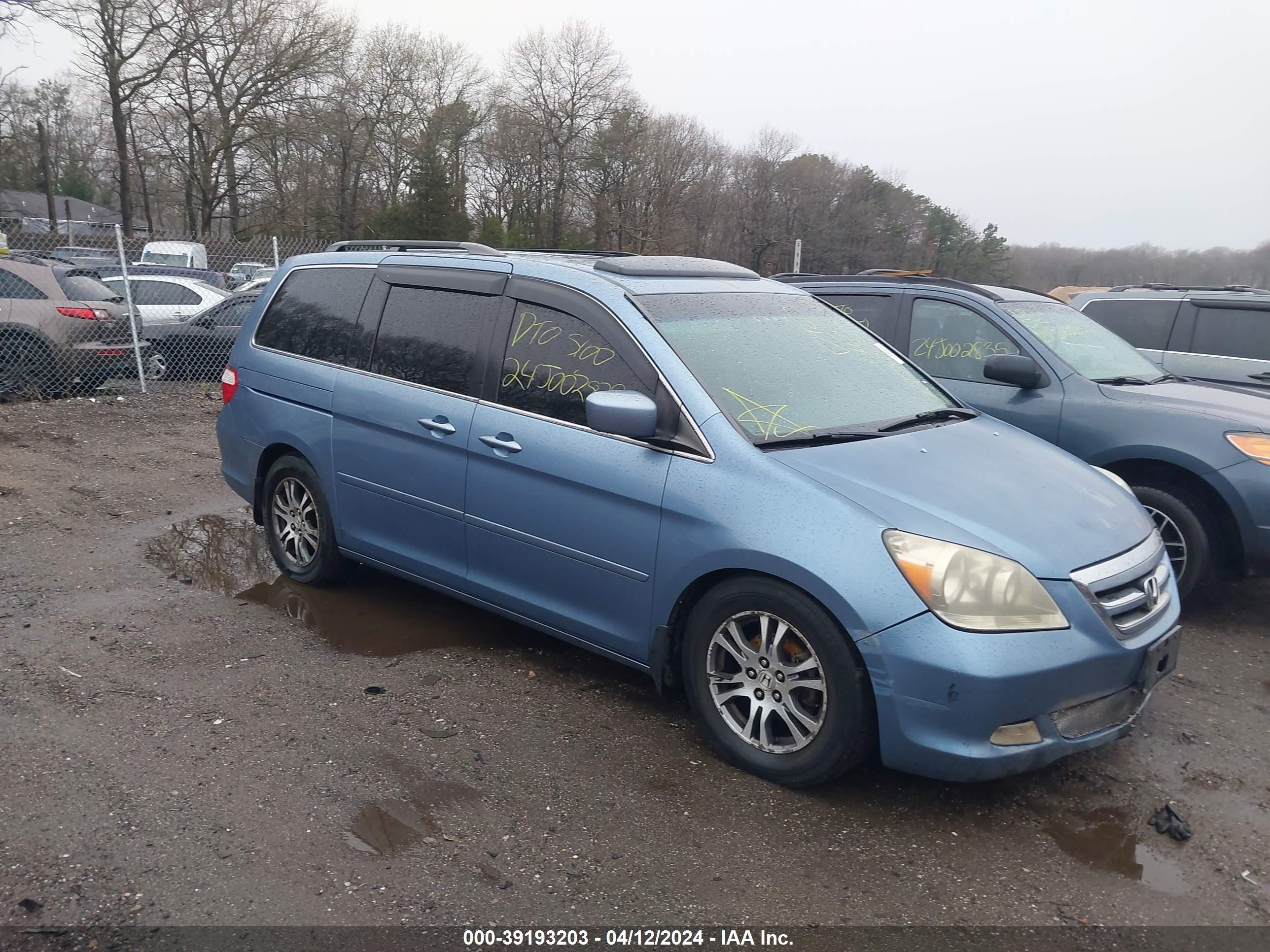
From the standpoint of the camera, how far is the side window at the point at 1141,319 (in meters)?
8.30

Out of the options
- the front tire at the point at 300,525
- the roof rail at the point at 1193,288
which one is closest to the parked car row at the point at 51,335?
the front tire at the point at 300,525

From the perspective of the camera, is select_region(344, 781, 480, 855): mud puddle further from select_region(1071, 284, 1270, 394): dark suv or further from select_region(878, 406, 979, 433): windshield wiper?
select_region(1071, 284, 1270, 394): dark suv

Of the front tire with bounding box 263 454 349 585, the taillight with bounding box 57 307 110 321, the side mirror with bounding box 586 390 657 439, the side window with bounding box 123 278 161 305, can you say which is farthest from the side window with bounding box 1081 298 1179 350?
the side window with bounding box 123 278 161 305

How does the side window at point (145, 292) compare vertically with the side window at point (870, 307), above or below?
below

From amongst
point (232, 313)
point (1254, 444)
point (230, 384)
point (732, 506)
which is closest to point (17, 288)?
point (232, 313)

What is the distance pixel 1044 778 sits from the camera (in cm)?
354

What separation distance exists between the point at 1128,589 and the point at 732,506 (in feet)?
4.67

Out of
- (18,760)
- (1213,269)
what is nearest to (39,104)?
(1213,269)

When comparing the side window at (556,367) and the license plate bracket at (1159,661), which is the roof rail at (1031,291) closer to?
A: the license plate bracket at (1159,661)

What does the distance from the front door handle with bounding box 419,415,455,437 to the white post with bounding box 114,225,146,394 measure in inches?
326

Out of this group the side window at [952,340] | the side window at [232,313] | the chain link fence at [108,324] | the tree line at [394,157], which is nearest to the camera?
the side window at [952,340]

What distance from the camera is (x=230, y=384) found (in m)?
5.54

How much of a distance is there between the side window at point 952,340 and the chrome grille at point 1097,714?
10.5 feet

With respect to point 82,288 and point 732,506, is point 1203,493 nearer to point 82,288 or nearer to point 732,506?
point 732,506
